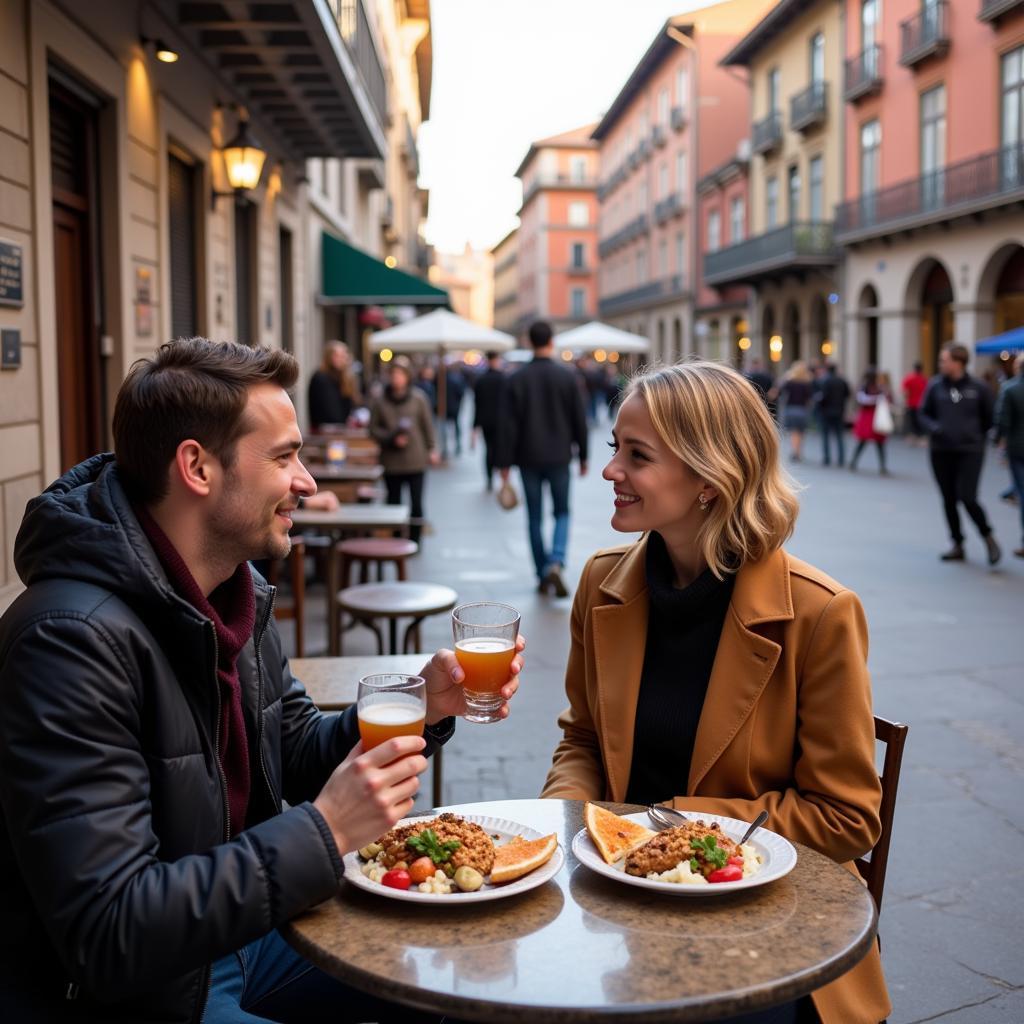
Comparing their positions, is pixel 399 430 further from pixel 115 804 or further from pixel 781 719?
pixel 115 804

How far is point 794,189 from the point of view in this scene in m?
34.9

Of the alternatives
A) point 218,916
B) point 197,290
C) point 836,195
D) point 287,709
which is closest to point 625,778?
point 287,709

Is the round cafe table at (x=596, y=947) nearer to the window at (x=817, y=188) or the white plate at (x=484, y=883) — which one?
the white plate at (x=484, y=883)

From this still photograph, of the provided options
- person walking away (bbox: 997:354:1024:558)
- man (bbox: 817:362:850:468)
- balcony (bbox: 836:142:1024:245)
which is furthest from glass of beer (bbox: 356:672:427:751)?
balcony (bbox: 836:142:1024:245)

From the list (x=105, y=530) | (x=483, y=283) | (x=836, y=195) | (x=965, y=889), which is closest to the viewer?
(x=105, y=530)

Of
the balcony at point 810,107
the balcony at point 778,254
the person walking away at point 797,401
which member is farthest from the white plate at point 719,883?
the balcony at point 810,107

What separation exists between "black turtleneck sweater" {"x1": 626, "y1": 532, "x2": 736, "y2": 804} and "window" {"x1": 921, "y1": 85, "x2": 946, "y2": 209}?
82.1 ft

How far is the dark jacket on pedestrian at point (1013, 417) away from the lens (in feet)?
36.6

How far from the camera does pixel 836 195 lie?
3136 centimetres

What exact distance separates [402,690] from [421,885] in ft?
1.03

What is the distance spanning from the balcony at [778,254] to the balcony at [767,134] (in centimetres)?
273

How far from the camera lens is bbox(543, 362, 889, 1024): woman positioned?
7.76ft

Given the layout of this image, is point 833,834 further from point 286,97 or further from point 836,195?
point 836,195

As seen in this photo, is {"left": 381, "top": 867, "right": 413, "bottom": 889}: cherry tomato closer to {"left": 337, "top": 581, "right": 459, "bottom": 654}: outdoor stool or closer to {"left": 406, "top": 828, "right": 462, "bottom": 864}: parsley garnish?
{"left": 406, "top": 828, "right": 462, "bottom": 864}: parsley garnish
